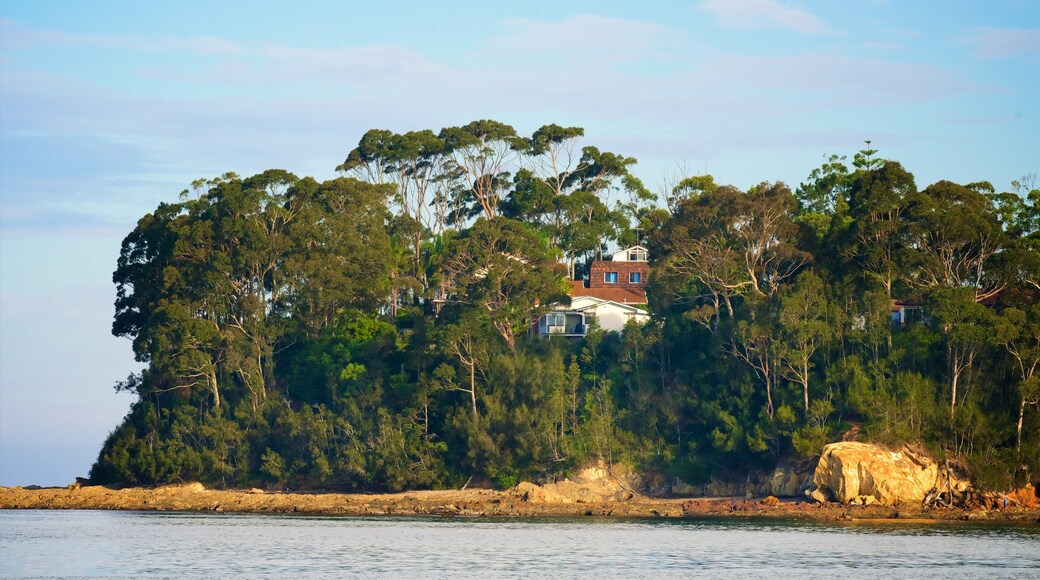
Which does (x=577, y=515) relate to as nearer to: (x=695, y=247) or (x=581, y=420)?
(x=581, y=420)

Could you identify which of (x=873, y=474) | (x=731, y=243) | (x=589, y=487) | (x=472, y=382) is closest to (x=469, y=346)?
(x=472, y=382)

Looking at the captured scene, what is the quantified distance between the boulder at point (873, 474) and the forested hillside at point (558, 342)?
0.88 metres

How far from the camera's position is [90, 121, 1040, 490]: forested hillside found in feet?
200

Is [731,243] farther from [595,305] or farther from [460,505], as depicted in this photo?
[460,505]

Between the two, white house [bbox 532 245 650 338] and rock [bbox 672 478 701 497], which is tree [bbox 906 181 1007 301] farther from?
white house [bbox 532 245 650 338]

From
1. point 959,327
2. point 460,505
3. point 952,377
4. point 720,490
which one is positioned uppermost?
point 959,327

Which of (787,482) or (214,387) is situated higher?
(214,387)

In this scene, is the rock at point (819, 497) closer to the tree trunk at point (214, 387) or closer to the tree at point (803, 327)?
the tree at point (803, 327)

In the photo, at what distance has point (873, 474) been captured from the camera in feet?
193

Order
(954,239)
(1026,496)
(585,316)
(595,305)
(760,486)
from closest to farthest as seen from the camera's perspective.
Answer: (1026,496), (954,239), (760,486), (585,316), (595,305)

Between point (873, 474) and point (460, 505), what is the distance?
18.8 meters

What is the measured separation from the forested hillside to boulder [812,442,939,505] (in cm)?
88

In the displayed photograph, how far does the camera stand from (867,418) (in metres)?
61.0

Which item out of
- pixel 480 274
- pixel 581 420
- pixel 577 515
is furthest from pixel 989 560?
pixel 480 274
